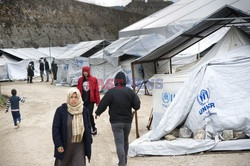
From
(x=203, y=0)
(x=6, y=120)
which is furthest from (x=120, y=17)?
(x=6, y=120)

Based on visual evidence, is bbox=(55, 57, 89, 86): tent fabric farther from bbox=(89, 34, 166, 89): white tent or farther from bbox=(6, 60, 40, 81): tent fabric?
bbox=(6, 60, 40, 81): tent fabric

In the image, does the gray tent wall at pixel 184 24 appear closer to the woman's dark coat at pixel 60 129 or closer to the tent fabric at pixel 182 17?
the tent fabric at pixel 182 17

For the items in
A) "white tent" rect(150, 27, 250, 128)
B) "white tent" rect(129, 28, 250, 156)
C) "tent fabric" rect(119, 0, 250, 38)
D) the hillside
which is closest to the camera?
"white tent" rect(129, 28, 250, 156)

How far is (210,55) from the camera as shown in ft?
27.5

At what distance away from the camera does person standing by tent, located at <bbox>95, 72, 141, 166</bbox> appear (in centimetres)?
593

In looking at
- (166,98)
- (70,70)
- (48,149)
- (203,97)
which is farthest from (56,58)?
(203,97)

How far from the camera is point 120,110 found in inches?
234

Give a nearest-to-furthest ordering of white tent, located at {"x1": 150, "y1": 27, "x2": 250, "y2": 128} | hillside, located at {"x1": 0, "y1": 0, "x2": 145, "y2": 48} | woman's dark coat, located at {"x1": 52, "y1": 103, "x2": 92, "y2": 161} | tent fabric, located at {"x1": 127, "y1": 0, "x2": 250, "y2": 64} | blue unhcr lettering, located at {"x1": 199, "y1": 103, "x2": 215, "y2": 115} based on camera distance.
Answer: woman's dark coat, located at {"x1": 52, "y1": 103, "x2": 92, "y2": 161}
blue unhcr lettering, located at {"x1": 199, "y1": 103, "x2": 215, "y2": 115}
tent fabric, located at {"x1": 127, "y1": 0, "x2": 250, "y2": 64}
white tent, located at {"x1": 150, "y1": 27, "x2": 250, "y2": 128}
hillside, located at {"x1": 0, "y1": 0, "x2": 145, "y2": 48}

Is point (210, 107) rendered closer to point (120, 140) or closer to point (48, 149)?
point (120, 140)

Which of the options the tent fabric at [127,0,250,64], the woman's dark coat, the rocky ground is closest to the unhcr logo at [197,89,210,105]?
the rocky ground

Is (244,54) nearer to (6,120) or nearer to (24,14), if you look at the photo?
(6,120)

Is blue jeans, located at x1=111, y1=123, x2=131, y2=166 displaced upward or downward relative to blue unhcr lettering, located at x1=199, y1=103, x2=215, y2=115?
downward

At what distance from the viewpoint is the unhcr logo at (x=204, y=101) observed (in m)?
7.20

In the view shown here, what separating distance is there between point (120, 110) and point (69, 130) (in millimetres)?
1345
